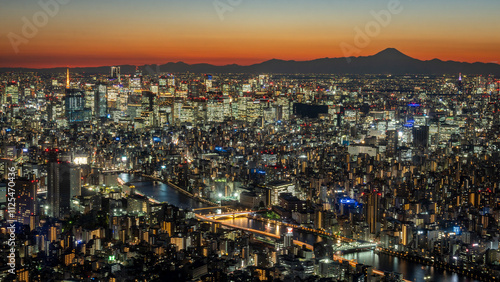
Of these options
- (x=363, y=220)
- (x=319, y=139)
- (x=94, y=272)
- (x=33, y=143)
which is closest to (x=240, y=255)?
(x=94, y=272)

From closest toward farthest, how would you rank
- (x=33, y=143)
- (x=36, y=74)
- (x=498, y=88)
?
1. (x=33, y=143)
2. (x=36, y=74)
3. (x=498, y=88)

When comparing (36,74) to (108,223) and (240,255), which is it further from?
(240,255)

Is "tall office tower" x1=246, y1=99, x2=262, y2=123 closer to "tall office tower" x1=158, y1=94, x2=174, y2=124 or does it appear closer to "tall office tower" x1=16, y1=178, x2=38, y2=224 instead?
"tall office tower" x1=158, y1=94, x2=174, y2=124

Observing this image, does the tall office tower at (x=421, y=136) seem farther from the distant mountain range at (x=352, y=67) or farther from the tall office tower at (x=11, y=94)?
the tall office tower at (x=11, y=94)

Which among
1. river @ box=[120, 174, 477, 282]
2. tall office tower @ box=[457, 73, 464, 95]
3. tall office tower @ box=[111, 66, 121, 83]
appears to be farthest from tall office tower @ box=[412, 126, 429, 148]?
tall office tower @ box=[111, 66, 121, 83]

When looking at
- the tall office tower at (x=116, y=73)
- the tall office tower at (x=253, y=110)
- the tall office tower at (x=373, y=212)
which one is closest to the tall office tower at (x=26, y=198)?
the tall office tower at (x=373, y=212)

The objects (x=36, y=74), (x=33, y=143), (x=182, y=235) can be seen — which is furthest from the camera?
(x=36, y=74)
